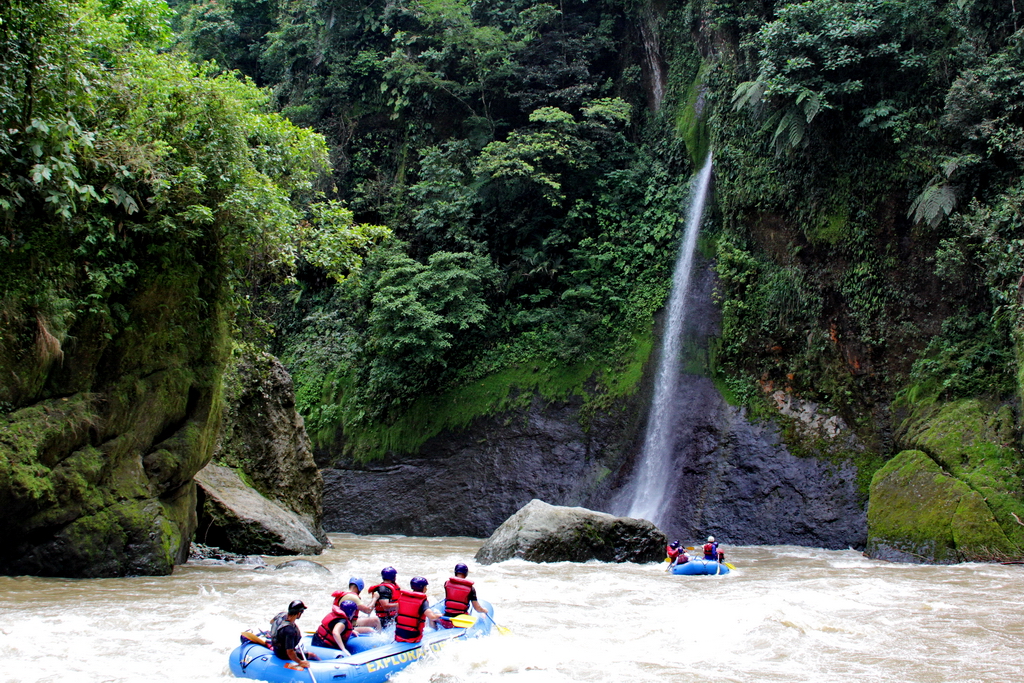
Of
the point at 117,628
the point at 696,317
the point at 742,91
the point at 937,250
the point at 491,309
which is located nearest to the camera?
the point at 117,628

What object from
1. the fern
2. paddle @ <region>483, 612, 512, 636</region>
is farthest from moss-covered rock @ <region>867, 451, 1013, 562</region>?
paddle @ <region>483, 612, 512, 636</region>

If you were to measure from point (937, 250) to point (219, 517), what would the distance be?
511 inches

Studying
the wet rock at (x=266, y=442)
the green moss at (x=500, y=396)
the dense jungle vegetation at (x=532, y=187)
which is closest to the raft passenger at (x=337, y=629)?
the dense jungle vegetation at (x=532, y=187)

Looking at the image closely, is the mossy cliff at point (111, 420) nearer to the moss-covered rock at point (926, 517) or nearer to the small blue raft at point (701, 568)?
the small blue raft at point (701, 568)

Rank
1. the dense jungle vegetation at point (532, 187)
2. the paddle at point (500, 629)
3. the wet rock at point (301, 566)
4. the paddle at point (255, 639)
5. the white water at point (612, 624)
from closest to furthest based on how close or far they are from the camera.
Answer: the paddle at point (255, 639) < the white water at point (612, 624) < the paddle at point (500, 629) < the dense jungle vegetation at point (532, 187) < the wet rock at point (301, 566)

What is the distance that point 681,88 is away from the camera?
1961 cm

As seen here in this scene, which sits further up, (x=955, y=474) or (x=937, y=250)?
(x=937, y=250)

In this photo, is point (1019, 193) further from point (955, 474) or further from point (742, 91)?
point (742, 91)

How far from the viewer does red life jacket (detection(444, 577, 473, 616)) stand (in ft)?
20.7

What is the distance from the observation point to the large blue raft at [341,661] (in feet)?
16.7

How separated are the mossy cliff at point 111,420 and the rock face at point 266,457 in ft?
5.56

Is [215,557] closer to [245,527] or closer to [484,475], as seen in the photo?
[245,527]

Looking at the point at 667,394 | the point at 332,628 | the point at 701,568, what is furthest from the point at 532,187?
the point at 332,628

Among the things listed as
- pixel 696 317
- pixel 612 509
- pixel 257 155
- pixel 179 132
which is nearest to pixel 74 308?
pixel 179 132
